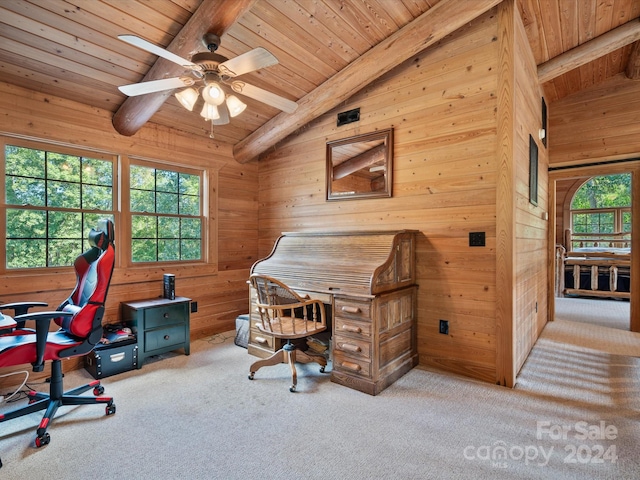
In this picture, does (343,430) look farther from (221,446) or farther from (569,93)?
(569,93)

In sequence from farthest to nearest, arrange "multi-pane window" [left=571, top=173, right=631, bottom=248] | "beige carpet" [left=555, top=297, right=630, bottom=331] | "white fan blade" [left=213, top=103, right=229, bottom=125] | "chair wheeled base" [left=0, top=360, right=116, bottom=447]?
1. "multi-pane window" [left=571, top=173, right=631, bottom=248]
2. "beige carpet" [left=555, top=297, right=630, bottom=331]
3. "white fan blade" [left=213, top=103, right=229, bottom=125]
4. "chair wheeled base" [left=0, top=360, right=116, bottom=447]

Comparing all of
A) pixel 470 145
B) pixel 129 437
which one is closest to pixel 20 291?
pixel 129 437

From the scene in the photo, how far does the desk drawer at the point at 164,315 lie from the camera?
3.25m

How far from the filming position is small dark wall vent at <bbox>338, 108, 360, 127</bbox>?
11.9 feet

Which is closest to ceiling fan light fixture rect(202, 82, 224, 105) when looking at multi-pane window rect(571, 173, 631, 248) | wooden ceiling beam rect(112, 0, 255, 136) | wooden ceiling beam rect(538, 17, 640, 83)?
wooden ceiling beam rect(112, 0, 255, 136)

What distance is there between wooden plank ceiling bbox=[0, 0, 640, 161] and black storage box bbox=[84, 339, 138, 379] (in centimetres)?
205

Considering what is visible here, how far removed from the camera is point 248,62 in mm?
2018

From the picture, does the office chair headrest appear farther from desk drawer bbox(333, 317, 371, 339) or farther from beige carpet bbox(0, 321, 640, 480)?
desk drawer bbox(333, 317, 371, 339)

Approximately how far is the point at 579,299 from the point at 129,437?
7929 millimetres

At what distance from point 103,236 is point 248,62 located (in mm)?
1518

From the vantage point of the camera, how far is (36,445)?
6.35 ft

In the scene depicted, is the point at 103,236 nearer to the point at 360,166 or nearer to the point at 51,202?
the point at 51,202

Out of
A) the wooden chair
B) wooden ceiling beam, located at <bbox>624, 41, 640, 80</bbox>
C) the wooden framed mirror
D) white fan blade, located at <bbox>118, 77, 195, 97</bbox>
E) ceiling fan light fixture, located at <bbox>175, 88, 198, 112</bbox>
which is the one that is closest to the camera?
white fan blade, located at <bbox>118, 77, 195, 97</bbox>

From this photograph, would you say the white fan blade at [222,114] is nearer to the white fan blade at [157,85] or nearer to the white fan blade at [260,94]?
the white fan blade at [260,94]
